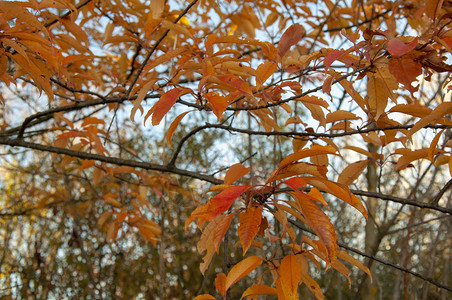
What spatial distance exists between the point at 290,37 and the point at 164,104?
369mm

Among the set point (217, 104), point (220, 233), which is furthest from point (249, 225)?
point (217, 104)

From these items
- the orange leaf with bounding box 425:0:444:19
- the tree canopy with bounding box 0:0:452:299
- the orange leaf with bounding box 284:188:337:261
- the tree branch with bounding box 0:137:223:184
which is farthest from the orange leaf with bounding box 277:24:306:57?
the tree branch with bounding box 0:137:223:184

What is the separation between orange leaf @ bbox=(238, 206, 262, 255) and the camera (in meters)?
0.68

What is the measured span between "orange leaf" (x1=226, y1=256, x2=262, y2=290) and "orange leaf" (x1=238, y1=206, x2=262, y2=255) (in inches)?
5.0

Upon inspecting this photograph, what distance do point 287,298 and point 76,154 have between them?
1.09 meters

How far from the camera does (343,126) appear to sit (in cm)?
108

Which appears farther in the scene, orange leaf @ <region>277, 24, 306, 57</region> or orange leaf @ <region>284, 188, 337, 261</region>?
orange leaf @ <region>277, 24, 306, 57</region>

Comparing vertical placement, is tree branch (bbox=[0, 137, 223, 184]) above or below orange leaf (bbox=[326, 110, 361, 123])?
above

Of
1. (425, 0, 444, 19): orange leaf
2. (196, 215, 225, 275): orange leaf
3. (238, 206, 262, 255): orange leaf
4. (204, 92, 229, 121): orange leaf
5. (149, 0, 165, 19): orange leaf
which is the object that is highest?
(149, 0, 165, 19): orange leaf

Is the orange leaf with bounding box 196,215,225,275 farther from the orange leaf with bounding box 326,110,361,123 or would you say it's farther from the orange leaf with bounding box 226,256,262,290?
the orange leaf with bounding box 326,110,361,123

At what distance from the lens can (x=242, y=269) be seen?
2.59 ft

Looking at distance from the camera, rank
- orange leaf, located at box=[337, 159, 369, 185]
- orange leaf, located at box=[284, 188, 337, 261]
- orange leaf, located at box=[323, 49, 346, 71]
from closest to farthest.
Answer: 1. orange leaf, located at box=[284, 188, 337, 261]
2. orange leaf, located at box=[323, 49, 346, 71]
3. orange leaf, located at box=[337, 159, 369, 185]

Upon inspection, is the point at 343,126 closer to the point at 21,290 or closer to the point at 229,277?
the point at 229,277

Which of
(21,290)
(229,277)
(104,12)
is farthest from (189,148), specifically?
(229,277)
